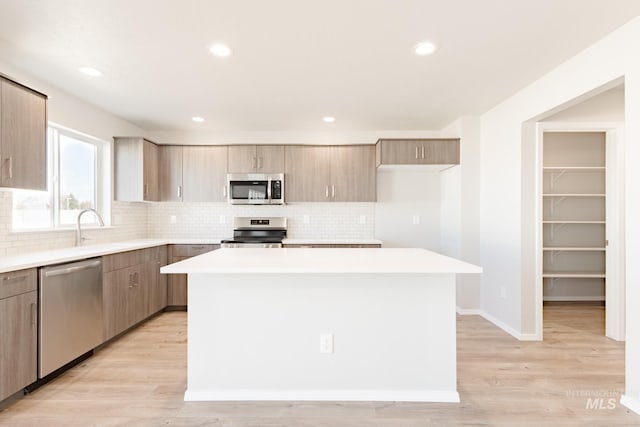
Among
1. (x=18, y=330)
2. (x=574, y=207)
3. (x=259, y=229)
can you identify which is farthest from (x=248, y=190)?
(x=574, y=207)

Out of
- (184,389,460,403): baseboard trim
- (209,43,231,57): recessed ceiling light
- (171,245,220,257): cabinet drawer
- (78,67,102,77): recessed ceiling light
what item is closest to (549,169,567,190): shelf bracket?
(184,389,460,403): baseboard trim

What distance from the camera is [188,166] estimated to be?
14.7ft

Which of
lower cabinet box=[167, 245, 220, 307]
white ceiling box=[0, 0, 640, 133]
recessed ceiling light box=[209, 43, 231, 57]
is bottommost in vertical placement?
lower cabinet box=[167, 245, 220, 307]

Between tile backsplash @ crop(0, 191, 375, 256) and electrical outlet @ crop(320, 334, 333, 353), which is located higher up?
tile backsplash @ crop(0, 191, 375, 256)

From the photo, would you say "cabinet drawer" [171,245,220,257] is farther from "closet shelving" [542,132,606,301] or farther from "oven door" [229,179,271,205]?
"closet shelving" [542,132,606,301]

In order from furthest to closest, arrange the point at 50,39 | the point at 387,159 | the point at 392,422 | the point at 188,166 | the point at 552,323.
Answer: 1. the point at 188,166
2. the point at 387,159
3. the point at 552,323
4. the point at 50,39
5. the point at 392,422

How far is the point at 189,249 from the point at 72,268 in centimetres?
166

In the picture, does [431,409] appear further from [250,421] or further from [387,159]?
[387,159]

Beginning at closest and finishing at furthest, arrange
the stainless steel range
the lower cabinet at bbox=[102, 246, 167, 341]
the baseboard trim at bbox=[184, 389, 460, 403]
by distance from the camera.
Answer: the baseboard trim at bbox=[184, 389, 460, 403] → the lower cabinet at bbox=[102, 246, 167, 341] → the stainless steel range

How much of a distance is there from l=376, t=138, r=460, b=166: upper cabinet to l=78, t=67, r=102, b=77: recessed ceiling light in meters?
2.91

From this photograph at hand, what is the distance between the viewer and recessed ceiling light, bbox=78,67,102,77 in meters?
2.64

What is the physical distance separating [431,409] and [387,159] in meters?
2.73

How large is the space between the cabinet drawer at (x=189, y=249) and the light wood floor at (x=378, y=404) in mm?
1283

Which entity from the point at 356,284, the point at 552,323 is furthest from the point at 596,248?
the point at 356,284
